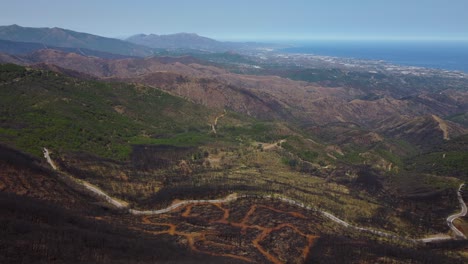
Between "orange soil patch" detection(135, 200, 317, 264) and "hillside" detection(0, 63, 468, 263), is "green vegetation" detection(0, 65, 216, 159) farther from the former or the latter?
"orange soil patch" detection(135, 200, 317, 264)

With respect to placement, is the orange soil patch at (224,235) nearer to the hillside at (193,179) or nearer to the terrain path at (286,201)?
the hillside at (193,179)

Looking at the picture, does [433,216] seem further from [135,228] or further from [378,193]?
[135,228]

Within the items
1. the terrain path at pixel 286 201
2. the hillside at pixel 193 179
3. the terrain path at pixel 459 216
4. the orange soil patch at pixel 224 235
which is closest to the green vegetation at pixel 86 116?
the hillside at pixel 193 179

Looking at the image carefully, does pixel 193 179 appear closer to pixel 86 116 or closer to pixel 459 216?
pixel 86 116

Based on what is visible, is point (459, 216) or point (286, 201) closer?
point (286, 201)

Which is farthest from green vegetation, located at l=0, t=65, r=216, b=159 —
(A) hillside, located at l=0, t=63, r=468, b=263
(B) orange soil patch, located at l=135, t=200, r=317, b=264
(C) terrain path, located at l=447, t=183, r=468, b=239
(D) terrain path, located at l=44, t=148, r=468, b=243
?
(C) terrain path, located at l=447, t=183, r=468, b=239

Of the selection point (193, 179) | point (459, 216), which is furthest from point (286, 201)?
point (459, 216)

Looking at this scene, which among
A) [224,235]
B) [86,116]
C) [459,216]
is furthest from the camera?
[86,116]

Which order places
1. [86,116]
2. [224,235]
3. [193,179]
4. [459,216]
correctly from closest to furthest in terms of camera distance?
[224,235], [459,216], [193,179], [86,116]

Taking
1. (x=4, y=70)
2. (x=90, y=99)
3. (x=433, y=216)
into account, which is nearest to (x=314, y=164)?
(x=433, y=216)

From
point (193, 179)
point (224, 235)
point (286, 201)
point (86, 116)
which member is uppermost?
point (86, 116)

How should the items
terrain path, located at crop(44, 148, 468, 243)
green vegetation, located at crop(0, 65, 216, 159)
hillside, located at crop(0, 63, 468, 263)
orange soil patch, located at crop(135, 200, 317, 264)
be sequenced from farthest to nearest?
green vegetation, located at crop(0, 65, 216, 159) < terrain path, located at crop(44, 148, 468, 243) < hillside, located at crop(0, 63, 468, 263) < orange soil patch, located at crop(135, 200, 317, 264)

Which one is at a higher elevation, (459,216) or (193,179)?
(193,179)
